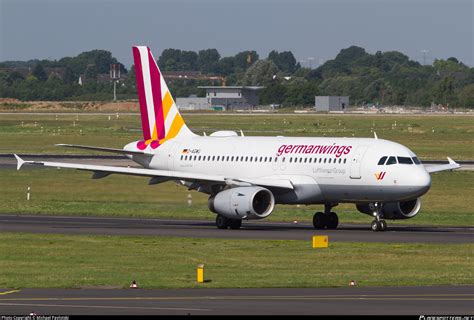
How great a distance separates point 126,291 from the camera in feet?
112

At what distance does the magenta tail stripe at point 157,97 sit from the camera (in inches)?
2498

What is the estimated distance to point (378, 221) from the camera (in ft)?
179

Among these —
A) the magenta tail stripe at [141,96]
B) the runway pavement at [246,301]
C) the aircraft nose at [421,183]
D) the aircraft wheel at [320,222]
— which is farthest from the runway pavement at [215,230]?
the runway pavement at [246,301]

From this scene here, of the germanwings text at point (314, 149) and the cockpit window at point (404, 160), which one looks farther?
the germanwings text at point (314, 149)

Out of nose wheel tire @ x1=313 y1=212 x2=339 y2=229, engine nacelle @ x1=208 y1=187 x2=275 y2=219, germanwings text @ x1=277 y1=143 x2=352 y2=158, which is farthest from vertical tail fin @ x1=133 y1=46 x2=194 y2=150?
nose wheel tire @ x1=313 y1=212 x2=339 y2=229

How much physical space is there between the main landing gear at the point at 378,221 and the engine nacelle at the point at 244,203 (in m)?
4.48

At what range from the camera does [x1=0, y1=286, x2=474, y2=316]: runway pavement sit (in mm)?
29078

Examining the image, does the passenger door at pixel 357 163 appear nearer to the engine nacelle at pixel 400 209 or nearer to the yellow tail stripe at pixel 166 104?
the engine nacelle at pixel 400 209

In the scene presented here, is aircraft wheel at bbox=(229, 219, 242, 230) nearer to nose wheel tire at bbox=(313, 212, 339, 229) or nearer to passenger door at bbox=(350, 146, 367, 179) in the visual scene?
nose wheel tire at bbox=(313, 212, 339, 229)

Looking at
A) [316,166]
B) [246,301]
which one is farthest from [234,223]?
[246,301]

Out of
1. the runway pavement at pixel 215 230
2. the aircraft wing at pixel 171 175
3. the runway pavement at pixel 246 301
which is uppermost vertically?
the aircraft wing at pixel 171 175

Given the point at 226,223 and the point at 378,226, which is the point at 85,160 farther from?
the point at 378,226

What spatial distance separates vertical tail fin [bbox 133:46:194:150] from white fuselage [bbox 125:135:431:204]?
5.97ft

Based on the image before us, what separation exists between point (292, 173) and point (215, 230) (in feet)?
14.6
